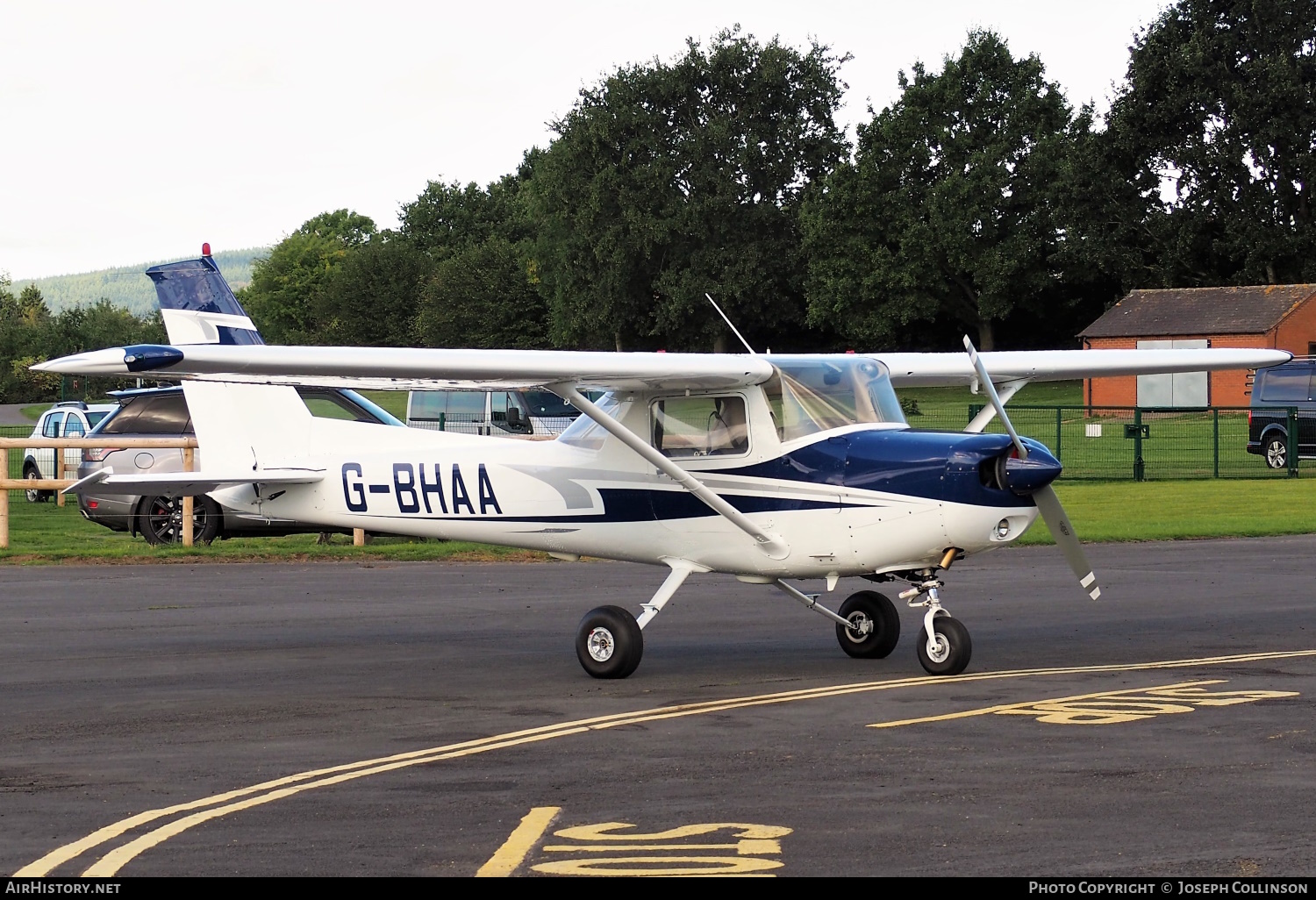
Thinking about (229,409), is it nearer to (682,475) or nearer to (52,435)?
(682,475)

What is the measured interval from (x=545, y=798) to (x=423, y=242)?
125 meters

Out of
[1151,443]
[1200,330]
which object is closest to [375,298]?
[1200,330]

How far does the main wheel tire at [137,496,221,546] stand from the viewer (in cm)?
2153

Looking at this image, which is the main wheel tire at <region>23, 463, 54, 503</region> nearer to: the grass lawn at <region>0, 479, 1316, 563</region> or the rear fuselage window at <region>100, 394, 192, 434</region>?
the grass lawn at <region>0, 479, 1316, 563</region>

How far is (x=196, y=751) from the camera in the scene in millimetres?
8648

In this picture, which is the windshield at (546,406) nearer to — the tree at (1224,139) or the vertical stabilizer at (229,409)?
the vertical stabilizer at (229,409)

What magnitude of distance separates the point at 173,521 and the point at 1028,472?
14480 millimetres

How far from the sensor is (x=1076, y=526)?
23.6 m

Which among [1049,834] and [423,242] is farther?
[423,242]

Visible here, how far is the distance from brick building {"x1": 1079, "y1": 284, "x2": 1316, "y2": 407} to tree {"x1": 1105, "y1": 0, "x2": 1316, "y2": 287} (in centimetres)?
665

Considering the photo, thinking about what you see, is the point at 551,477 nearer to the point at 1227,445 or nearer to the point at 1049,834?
the point at 1049,834

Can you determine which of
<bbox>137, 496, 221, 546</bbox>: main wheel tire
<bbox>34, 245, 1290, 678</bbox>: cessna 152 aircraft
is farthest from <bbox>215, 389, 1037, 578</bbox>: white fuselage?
<bbox>137, 496, 221, 546</bbox>: main wheel tire

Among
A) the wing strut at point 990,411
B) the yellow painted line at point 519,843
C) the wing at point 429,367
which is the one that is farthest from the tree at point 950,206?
the yellow painted line at point 519,843

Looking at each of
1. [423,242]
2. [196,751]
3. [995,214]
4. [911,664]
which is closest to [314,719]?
[196,751]
